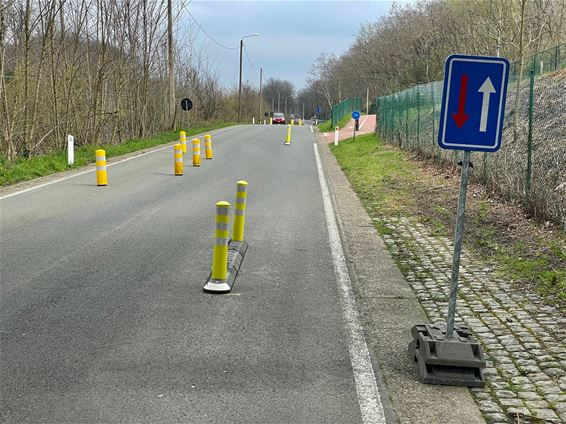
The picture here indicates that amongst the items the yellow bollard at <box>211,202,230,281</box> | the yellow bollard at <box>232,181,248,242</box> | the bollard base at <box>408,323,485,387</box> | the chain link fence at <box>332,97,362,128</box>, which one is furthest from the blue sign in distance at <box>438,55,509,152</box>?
the chain link fence at <box>332,97,362,128</box>

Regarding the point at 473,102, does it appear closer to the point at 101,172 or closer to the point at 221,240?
the point at 221,240

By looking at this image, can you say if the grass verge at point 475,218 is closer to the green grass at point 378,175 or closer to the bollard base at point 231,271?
the green grass at point 378,175

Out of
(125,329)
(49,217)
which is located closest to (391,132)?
(49,217)

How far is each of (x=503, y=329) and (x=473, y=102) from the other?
219cm

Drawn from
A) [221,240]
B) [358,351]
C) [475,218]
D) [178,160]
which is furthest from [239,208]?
[178,160]

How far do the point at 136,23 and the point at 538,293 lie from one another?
24.6 meters

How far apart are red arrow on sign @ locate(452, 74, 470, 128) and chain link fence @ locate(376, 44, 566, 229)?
4635mm

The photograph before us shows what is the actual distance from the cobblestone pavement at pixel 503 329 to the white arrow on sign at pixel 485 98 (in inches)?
68.9

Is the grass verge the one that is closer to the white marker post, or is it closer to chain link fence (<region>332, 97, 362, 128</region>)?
the white marker post

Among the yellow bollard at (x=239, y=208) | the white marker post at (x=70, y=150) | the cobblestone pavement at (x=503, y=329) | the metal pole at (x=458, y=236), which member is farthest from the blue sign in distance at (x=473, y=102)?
the white marker post at (x=70, y=150)

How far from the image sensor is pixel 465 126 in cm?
401

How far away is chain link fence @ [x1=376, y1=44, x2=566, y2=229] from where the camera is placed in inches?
360

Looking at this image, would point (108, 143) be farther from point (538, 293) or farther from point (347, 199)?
point (538, 293)

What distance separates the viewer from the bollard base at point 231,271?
6000 millimetres
